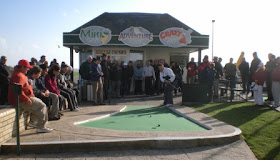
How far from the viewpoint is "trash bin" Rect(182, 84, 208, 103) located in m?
10.5

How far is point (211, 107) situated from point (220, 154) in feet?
16.3

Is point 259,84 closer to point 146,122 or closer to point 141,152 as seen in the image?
point 146,122

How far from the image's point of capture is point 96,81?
33.3 ft

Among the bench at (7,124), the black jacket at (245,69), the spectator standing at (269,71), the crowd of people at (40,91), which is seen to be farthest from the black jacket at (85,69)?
the black jacket at (245,69)

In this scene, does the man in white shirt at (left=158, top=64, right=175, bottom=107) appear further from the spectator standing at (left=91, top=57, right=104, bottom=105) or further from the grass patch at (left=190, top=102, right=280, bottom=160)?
the spectator standing at (left=91, top=57, right=104, bottom=105)

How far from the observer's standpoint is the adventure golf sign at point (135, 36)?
528 inches

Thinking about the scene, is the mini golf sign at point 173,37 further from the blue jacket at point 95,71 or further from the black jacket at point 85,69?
the blue jacket at point 95,71

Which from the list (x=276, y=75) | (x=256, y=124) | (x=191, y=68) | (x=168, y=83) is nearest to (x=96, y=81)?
(x=168, y=83)

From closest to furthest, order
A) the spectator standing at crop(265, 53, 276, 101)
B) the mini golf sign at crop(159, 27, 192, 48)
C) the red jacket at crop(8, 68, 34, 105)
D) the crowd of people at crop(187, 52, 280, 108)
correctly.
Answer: the red jacket at crop(8, 68, 34, 105) → the crowd of people at crop(187, 52, 280, 108) → the spectator standing at crop(265, 53, 276, 101) → the mini golf sign at crop(159, 27, 192, 48)

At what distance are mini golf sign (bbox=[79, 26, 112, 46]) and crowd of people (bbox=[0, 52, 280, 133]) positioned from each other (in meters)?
1.75

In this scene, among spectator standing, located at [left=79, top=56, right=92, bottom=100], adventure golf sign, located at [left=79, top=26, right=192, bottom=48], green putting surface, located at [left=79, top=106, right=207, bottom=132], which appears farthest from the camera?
adventure golf sign, located at [left=79, top=26, right=192, bottom=48]

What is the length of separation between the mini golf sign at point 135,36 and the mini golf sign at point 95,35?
2.56 ft

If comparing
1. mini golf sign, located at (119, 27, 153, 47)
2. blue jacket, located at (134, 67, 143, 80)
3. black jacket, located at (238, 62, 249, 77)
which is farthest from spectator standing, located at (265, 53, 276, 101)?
blue jacket, located at (134, 67, 143, 80)

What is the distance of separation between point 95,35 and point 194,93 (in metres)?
6.24
